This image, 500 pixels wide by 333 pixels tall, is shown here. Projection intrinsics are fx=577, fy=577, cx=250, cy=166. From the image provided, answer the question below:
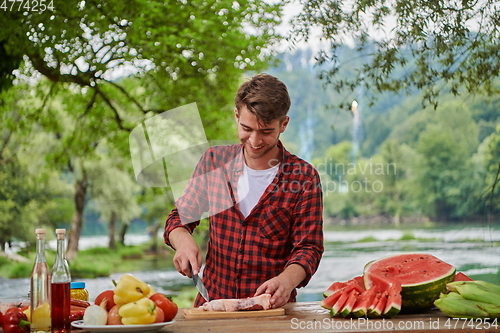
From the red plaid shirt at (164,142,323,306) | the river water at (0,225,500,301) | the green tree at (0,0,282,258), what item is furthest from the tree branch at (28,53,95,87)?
the red plaid shirt at (164,142,323,306)

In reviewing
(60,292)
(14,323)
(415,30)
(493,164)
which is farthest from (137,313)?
(493,164)

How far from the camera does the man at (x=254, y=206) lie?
2.32m

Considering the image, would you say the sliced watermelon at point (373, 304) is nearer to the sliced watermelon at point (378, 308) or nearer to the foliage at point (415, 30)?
the sliced watermelon at point (378, 308)

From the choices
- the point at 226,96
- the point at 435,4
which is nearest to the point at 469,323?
the point at 435,4

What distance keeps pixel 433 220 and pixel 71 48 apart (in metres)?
11.9

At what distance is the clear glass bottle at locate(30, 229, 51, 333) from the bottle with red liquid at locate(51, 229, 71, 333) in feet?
0.19

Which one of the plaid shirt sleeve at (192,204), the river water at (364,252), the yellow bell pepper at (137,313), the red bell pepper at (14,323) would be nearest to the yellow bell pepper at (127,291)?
the yellow bell pepper at (137,313)

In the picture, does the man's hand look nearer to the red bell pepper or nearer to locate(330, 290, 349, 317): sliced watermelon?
locate(330, 290, 349, 317): sliced watermelon

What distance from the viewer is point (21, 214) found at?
15.3 m

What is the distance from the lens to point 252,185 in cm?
258

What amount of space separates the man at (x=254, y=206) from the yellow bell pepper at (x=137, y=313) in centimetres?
53

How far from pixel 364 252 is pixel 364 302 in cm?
1606

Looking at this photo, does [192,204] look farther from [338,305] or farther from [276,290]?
[338,305]

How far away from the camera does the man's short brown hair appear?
7.47ft
